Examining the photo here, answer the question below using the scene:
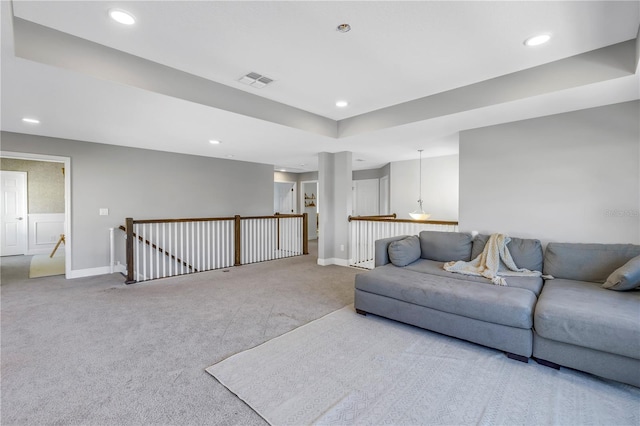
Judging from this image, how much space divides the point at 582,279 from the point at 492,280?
0.94m

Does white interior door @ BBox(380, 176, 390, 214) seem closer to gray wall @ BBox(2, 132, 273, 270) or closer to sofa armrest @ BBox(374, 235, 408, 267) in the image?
gray wall @ BBox(2, 132, 273, 270)

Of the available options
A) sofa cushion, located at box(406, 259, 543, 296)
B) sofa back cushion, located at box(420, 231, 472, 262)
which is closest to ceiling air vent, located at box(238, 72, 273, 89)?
sofa cushion, located at box(406, 259, 543, 296)

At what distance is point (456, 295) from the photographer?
8.59 feet

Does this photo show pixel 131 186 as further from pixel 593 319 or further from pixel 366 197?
pixel 593 319

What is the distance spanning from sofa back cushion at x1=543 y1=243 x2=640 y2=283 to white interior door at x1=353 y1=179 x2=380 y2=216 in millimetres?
5277

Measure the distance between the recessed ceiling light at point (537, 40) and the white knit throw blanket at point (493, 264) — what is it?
2.01 meters

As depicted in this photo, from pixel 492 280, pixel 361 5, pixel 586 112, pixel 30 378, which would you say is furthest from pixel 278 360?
pixel 586 112

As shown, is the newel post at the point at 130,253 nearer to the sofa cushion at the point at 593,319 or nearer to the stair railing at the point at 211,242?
the stair railing at the point at 211,242

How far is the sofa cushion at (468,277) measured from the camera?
109 inches

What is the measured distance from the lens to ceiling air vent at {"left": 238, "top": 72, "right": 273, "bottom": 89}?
3119 mm

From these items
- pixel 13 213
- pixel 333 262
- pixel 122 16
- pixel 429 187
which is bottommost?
pixel 333 262

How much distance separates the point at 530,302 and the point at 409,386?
1244 millimetres

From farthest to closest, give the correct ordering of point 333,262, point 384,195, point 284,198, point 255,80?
point 284,198 < point 384,195 < point 333,262 < point 255,80

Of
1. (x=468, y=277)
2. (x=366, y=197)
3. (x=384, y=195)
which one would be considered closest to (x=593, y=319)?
(x=468, y=277)
